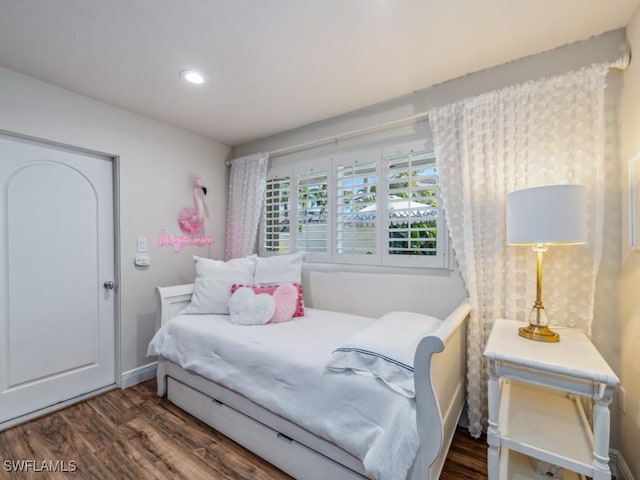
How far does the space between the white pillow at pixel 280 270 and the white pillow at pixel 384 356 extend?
108 cm

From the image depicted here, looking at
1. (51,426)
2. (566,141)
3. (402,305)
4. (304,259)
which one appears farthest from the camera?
(304,259)

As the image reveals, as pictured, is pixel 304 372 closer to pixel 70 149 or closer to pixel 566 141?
pixel 566 141

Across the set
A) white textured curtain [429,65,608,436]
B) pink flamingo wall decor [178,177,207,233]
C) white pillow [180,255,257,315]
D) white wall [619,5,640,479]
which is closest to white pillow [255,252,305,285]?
white pillow [180,255,257,315]

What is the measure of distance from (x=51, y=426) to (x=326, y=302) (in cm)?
207

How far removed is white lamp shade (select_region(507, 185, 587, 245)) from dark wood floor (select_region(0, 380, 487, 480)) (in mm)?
1274

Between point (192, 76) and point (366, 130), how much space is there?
4.32ft

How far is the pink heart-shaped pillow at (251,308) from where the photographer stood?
2072 millimetres

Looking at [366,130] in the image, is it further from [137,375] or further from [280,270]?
[137,375]

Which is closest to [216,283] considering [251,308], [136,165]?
[251,308]

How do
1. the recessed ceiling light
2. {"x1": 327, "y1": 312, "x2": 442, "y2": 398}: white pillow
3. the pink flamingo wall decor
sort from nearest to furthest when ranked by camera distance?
{"x1": 327, "y1": 312, "x2": 442, "y2": 398}: white pillow → the recessed ceiling light → the pink flamingo wall decor

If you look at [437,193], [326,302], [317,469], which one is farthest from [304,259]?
[317,469]

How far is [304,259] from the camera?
8.90ft

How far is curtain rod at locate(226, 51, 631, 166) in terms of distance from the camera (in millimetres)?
1466

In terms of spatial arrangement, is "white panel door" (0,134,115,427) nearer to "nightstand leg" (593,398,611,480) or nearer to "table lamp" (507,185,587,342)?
"table lamp" (507,185,587,342)
